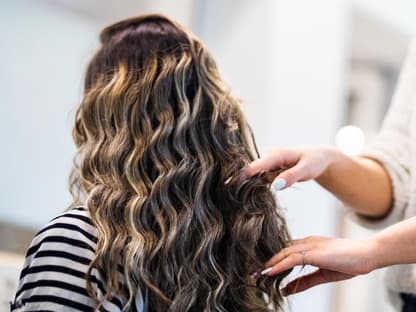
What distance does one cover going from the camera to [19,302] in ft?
2.84

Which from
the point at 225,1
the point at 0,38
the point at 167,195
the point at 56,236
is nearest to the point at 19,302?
the point at 56,236

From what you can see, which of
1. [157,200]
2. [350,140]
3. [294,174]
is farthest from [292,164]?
[350,140]

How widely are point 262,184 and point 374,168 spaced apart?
306 mm

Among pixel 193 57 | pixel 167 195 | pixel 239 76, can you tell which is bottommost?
pixel 239 76

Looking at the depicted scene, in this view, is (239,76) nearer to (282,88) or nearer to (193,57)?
(282,88)

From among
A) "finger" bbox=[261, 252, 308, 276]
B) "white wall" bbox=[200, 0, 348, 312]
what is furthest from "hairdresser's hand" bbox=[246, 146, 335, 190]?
"white wall" bbox=[200, 0, 348, 312]

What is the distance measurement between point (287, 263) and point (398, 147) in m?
0.39

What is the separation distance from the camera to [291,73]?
1.88 m

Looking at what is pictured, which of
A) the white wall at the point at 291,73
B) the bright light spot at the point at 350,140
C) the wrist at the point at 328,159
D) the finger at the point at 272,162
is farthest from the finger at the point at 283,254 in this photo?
the bright light spot at the point at 350,140

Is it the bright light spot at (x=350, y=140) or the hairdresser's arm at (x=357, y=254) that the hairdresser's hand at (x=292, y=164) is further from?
the bright light spot at (x=350, y=140)

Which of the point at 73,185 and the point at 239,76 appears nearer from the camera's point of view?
the point at 73,185

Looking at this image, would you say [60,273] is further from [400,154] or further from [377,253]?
[400,154]

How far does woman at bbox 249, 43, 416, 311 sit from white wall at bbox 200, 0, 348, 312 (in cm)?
55

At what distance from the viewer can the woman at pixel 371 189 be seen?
95 cm
